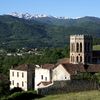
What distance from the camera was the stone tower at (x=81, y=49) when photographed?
9069 cm

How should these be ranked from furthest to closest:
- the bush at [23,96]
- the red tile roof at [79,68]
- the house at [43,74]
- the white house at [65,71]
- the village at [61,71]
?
the house at [43,74], the red tile roof at [79,68], the white house at [65,71], the village at [61,71], the bush at [23,96]

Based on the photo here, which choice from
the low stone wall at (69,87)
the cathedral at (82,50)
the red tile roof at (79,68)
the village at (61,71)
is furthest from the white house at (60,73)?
the cathedral at (82,50)

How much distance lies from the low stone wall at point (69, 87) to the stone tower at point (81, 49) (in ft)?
113

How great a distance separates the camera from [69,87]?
54250mm

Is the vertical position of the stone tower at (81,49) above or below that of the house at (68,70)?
above

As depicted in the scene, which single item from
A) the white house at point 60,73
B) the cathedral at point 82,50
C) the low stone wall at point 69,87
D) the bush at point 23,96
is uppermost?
the cathedral at point 82,50

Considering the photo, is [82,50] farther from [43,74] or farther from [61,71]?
[61,71]

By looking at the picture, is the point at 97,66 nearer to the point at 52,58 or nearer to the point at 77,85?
the point at 77,85

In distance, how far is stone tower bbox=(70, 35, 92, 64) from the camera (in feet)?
298

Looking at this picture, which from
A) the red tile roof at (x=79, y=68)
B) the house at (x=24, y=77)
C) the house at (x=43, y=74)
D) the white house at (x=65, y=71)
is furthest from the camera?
the house at (x=24, y=77)

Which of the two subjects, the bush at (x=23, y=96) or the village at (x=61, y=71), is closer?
the bush at (x=23, y=96)

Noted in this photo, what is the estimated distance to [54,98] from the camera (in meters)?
46.2

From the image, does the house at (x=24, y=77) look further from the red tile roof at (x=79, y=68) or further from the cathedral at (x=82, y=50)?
the cathedral at (x=82, y=50)

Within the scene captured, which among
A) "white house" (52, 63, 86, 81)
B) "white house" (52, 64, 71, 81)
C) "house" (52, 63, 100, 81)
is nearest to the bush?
"white house" (52, 63, 86, 81)
